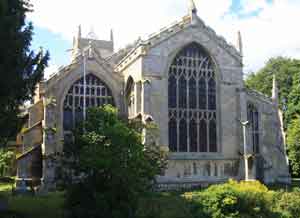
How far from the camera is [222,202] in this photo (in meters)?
23.7

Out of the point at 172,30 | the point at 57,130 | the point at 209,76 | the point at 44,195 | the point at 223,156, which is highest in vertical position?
the point at 172,30

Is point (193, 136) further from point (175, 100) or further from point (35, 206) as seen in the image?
point (35, 206)

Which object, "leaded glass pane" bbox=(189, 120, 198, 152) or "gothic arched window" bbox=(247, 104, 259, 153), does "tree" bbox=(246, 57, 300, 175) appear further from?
"leaded glass pane" bbox=(189, 120, 198, 152)

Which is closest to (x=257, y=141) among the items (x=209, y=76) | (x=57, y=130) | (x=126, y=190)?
(x=209, y=76)

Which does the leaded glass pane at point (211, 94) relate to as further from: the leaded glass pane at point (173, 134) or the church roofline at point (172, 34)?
the leaded glass pane at point (173, 134)

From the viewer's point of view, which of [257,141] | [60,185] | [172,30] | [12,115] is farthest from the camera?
[257,141]

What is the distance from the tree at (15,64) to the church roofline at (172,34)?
17120 mm

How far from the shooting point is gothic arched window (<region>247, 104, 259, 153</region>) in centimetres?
4272

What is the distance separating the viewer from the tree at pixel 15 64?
1850 centimetres

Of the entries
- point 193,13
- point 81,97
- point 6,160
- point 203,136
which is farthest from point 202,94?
point 6,160

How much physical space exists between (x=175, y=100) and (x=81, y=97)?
8.66 meters

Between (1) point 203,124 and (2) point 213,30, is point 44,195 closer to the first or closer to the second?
(1) point 203,124

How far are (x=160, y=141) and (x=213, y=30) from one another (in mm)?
12587

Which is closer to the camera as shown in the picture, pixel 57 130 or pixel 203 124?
pixel 57 130
